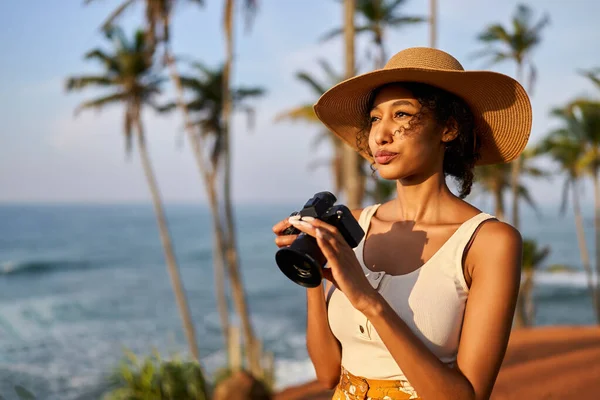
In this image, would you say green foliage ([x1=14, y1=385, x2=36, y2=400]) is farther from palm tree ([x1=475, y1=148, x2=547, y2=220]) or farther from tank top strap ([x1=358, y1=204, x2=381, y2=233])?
palm tree ([x1=475, y1=148, x2=547, y2=220])

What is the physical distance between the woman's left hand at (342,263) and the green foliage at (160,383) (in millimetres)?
7258

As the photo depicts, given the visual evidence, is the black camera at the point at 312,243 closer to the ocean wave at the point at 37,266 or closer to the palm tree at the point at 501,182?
the palm tree at the point at 501,182

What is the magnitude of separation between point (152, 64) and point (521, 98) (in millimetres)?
18338

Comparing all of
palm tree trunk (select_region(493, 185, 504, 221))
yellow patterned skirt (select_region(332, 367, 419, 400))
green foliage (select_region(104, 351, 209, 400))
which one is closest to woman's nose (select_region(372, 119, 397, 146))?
yellow patterned skirt (select_region(332, 367, 419, 400))

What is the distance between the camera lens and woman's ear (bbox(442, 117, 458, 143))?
1.71 meters

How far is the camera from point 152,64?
19031 mm

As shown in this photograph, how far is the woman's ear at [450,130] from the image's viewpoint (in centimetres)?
171

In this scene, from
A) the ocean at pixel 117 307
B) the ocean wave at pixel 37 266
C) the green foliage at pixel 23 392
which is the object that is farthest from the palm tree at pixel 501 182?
the ocean wave at pixel 37 266

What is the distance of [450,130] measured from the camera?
1.72m

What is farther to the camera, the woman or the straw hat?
the straw hat

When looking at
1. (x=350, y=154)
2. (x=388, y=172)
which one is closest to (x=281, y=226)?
(x=388, y=172)

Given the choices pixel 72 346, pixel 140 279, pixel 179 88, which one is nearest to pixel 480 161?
pixel 179 88

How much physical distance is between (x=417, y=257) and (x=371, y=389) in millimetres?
351

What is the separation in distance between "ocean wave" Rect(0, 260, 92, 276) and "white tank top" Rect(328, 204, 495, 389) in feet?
173
